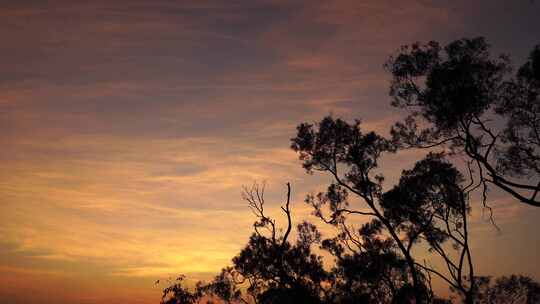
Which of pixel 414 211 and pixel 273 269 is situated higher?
pixel 414 211

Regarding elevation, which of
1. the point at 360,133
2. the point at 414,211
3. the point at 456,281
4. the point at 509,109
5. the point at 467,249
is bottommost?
the point at 456,281

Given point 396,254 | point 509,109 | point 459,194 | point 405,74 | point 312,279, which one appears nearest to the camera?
point 509,109

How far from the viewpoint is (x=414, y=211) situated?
2797cm

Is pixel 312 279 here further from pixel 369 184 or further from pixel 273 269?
pixel 369 184

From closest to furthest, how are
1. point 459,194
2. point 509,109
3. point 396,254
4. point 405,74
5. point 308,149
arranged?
point 509,109 < point 405,74 < point 459,194 < point 308,149 < point 396,254

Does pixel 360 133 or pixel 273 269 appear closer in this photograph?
pixel 360 133

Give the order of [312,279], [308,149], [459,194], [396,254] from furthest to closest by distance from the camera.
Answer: [312,279], [396,254], [308,149], [459,194]

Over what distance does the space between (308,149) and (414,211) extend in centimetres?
784

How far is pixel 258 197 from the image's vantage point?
29.4 meters

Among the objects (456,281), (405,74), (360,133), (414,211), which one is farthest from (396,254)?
(405,74)

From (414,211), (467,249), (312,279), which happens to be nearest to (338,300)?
(312,279)

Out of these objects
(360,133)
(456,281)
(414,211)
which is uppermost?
(360,133)

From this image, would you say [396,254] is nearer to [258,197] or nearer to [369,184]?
[369,184]

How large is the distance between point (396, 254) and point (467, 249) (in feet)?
26.0
